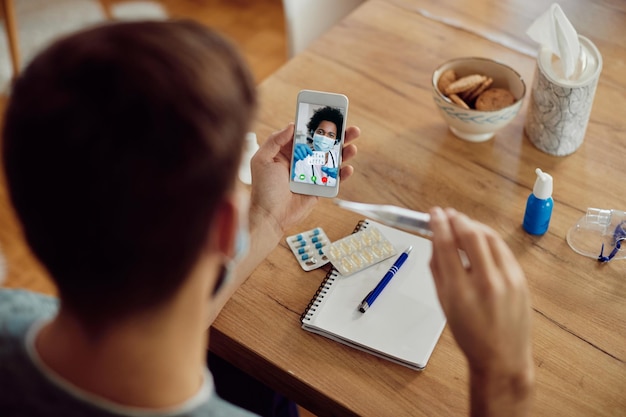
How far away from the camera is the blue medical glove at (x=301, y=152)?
3.60 ft

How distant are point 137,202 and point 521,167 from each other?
85 cm

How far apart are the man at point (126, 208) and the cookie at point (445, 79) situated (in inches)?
26.1

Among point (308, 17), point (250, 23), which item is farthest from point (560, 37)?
point (250, 23)

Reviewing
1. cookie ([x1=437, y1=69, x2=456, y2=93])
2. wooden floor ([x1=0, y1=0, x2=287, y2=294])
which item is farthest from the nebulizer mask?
wooden floor ([x1=0, y1=0, x2=287, y2=294])

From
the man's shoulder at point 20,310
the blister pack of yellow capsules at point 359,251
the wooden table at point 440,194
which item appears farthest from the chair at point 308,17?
the man's shoulder at point 20,310

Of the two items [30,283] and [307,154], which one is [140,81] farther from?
[30,283]

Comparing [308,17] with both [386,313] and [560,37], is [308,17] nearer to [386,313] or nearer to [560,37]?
[560,37]

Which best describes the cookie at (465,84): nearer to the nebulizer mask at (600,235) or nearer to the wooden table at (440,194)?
the wooden table at (440,194)

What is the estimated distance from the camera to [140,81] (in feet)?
1.62

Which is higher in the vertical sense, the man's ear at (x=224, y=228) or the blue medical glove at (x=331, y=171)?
the man's ear at (x=224, y=228)

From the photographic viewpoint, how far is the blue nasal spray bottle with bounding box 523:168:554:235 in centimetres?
103

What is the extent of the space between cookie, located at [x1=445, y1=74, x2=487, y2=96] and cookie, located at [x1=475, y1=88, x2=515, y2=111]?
0.08 ft

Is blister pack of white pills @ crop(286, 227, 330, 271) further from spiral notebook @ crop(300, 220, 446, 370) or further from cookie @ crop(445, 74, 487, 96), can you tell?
cookie @ crop(445, 74, 487, 96)

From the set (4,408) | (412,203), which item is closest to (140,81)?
(4,408)
